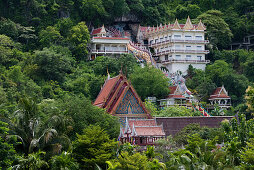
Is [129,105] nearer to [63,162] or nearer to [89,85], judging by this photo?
[63,162]

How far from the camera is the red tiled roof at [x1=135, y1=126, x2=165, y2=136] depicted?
4103cm

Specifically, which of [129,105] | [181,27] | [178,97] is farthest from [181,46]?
[129,105]

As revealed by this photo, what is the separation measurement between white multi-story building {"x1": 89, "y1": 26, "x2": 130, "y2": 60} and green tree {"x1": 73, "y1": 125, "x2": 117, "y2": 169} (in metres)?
39.7

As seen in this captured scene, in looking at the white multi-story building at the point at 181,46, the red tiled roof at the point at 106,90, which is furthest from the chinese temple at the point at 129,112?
the white multi-story building at the point at 181,46

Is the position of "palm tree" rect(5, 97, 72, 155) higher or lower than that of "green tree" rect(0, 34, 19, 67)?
lower

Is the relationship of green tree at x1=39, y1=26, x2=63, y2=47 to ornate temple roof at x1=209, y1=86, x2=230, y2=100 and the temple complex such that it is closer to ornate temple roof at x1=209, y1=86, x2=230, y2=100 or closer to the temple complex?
the temple complex

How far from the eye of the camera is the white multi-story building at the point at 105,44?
248 feet

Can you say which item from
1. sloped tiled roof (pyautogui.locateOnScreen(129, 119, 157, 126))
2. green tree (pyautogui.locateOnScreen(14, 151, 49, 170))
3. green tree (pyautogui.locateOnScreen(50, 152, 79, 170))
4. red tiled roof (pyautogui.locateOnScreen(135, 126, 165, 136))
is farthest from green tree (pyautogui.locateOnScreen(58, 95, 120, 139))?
green tree (pyautogui.locateOnScreen(14, 151, 49, 170))

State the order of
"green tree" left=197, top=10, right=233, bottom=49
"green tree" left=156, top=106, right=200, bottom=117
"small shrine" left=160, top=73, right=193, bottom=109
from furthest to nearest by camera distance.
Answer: "green tree" left=197, top=10, right=233, bottom=49
"small shrine" left=160, top=73, right=193, bottom=109
"green tree" left=156, top=106, right=200, bottom=117

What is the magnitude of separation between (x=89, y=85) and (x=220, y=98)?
16782 millimetres

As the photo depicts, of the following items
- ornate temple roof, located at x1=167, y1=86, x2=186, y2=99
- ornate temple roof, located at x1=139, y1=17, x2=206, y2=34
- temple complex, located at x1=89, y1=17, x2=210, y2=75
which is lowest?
ornate temple roof, located at x1=167, y1=86, x2=186, y2=99

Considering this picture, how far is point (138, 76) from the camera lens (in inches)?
2522

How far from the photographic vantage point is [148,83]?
64.4m

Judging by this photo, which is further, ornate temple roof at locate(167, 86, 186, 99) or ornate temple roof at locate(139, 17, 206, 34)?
ornate temple roof at locate(139, 17, 206, 34)
